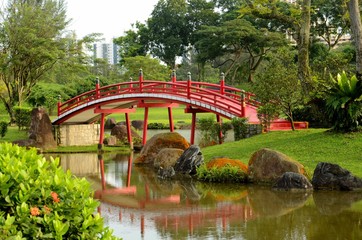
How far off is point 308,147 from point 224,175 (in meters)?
3.26

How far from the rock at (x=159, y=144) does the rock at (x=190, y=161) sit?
3.16m

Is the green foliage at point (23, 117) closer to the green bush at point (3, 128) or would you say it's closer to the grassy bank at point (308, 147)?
the green bush at point (3, 128)

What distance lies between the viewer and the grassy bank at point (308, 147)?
17.2m

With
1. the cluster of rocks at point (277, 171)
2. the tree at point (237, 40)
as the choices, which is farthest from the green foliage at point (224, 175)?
the tree at point (237, 40)

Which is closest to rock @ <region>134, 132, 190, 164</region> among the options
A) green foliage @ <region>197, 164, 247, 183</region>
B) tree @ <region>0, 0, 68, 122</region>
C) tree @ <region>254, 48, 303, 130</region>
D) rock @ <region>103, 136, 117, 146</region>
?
tree @ <region>254, 48, 303, 130</region>

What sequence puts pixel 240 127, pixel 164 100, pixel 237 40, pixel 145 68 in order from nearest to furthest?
1. pixel 240 127
2. pixel 164 100
3. pixel 237 40
4. pixel 145 68

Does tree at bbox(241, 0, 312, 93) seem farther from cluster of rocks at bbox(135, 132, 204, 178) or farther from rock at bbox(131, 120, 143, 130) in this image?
rock at bbox(131, 120, 143, 130)

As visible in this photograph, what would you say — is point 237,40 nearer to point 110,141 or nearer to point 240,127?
point 110,141

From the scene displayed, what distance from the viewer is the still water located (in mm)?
11062

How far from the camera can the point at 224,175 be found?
17.0 meters

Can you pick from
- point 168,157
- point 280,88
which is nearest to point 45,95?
point 168,157

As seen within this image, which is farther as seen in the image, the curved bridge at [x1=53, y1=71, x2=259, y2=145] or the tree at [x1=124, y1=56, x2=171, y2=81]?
the tree at [x1=124, y1=56, x2=171, y2=81]

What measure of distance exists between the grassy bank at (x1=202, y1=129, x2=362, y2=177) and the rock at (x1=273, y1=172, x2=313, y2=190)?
2.89ft

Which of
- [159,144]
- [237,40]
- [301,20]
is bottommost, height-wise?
[159,144]
